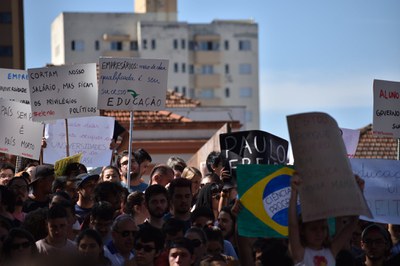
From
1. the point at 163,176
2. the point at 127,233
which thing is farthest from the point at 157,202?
the point at 163,176

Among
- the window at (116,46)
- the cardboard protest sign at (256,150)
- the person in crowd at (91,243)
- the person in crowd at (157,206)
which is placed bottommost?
the person in crowd at (91,243)

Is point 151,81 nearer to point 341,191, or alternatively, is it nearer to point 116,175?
point 116,175

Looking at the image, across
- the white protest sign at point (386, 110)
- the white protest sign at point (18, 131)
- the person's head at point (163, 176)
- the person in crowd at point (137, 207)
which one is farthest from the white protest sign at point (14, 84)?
the person in crowd at point (137, 207)

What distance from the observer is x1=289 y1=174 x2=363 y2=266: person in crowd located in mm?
10969

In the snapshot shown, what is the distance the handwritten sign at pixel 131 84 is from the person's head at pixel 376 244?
4.67m

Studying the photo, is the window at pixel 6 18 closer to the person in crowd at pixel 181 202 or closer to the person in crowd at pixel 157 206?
the person in crowd at pixel 181 202

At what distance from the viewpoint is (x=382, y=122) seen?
1606 cm

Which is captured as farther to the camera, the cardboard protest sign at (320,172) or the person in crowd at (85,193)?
the person in crowd at (85,193)

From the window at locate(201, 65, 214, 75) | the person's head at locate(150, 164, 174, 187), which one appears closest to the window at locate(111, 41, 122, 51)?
the window at locate(201, 65, 214, 75)

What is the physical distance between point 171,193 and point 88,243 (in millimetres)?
Answer: 2308

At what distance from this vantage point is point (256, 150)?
15062mm

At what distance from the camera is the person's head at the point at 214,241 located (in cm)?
1223

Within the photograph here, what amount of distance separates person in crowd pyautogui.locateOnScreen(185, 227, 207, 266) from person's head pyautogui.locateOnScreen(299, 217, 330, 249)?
969 mm

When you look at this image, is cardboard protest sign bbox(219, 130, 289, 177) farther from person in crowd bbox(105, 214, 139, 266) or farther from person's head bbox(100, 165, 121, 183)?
person in crowd bbox(105, 214, 139, 266)
